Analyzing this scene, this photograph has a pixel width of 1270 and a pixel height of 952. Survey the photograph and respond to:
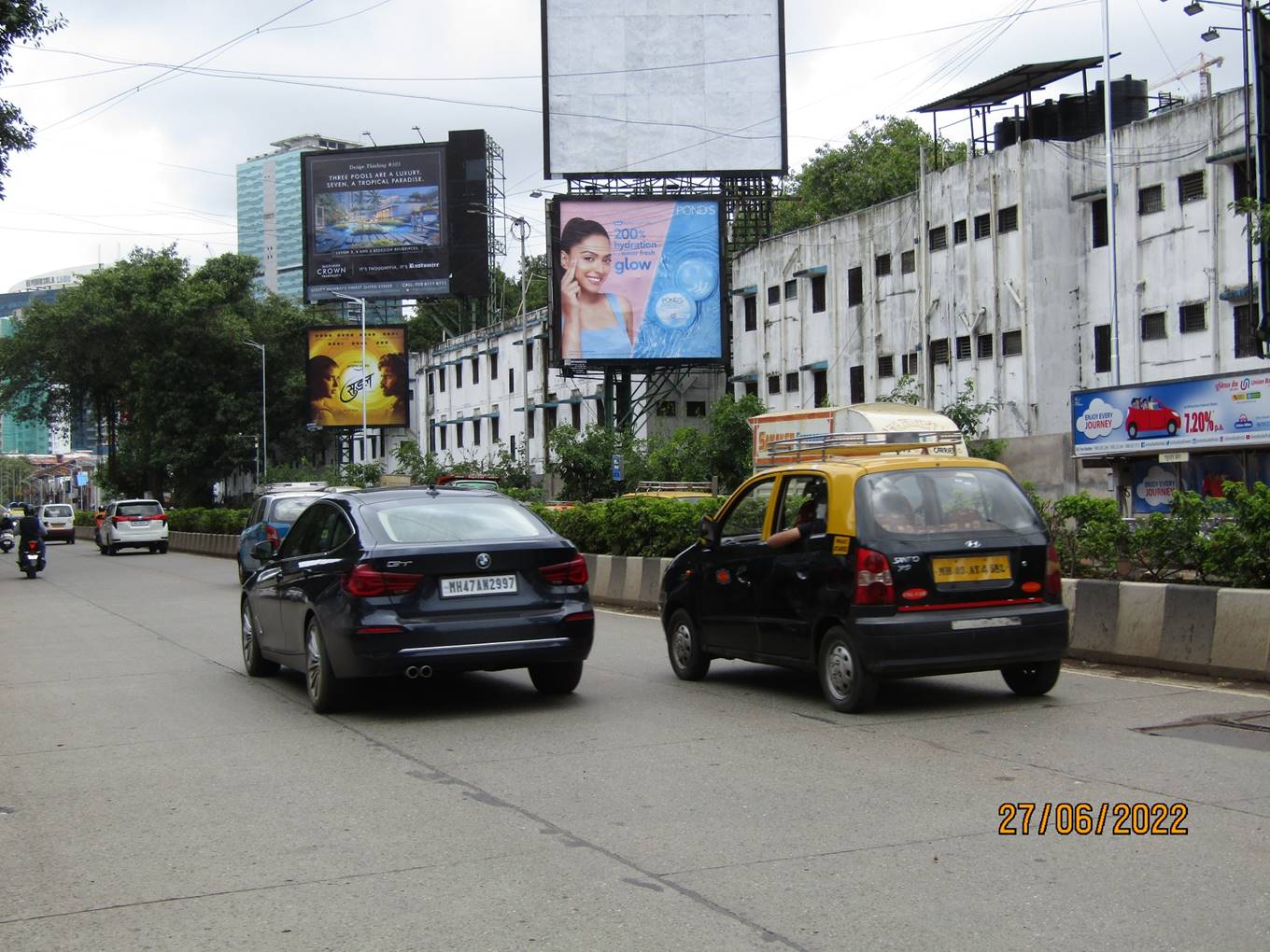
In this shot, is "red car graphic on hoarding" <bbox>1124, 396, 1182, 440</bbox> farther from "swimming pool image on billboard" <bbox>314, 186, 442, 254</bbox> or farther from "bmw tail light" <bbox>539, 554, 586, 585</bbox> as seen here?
"swimming pool image on billboard" <bbox>314, 186, 442, 254</bbox>

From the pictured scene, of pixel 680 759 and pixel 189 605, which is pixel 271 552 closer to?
pixel 680 759

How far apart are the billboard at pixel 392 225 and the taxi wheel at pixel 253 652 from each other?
54.0m

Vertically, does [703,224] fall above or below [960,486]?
above

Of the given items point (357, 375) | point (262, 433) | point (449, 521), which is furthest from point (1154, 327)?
point (262, 433)

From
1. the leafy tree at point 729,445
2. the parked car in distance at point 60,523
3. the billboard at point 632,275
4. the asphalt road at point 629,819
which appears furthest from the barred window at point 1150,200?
the parked car in distance at point 60,523

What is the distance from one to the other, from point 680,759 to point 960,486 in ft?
9.22

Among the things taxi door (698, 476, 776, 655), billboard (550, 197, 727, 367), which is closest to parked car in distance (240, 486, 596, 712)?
taxi door (698, 476, 776, 655)

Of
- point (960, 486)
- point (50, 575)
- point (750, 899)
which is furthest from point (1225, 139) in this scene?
point (750, 899)

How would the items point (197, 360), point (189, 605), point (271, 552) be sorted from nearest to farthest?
1. point (271, 552)
2. point (189, 605)
3. point (197, 360)

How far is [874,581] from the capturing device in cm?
879

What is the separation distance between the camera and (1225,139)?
32438mm

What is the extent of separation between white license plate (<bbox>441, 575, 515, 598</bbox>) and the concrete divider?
194 inches

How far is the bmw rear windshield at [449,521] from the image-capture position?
9727 millimetres

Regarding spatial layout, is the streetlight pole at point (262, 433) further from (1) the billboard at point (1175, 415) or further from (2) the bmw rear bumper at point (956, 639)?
(2) the bmw rear bumper at point (956, 639)
